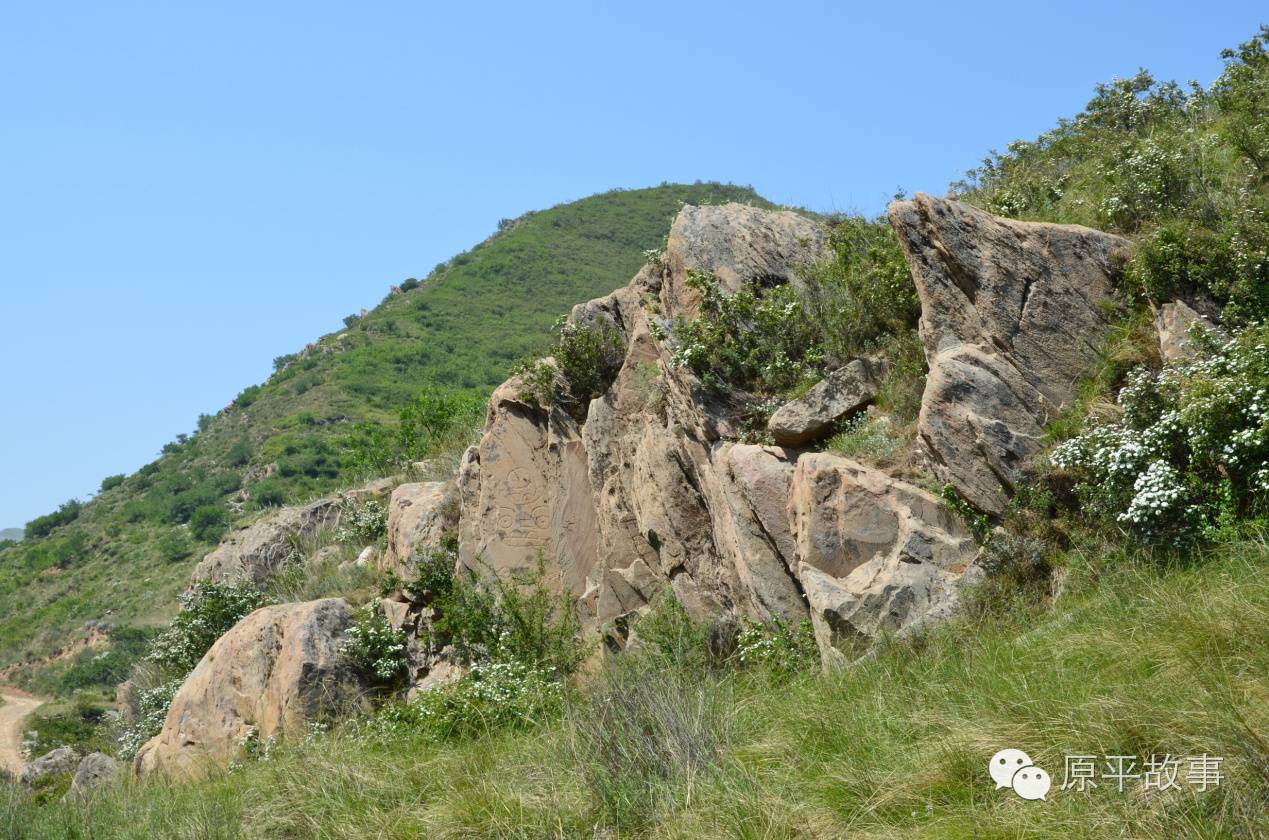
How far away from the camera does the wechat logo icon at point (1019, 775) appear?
16.7 ft

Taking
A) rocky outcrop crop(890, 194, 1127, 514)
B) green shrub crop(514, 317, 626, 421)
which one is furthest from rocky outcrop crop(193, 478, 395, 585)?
rocky outcrop crop(890, 194, 1127, 514)

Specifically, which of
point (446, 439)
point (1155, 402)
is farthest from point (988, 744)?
point (446, 439)

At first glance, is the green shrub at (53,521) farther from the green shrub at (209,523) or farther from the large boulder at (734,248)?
the large boulder at (734,248)

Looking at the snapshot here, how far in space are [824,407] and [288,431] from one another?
128 feet

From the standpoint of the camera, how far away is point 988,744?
545cm

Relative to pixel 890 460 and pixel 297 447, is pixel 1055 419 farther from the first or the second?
pixel 297 447

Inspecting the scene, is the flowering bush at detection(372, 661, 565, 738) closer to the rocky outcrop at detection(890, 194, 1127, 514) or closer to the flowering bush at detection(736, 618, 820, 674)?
the flowering bush at detection(736, 618, 820, 674)

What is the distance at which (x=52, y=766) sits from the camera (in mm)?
21031

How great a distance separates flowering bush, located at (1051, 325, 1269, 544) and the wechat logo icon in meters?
2.88

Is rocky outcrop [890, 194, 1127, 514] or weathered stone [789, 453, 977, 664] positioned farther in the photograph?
rocky outcrop [890, 194, 1127, 514]

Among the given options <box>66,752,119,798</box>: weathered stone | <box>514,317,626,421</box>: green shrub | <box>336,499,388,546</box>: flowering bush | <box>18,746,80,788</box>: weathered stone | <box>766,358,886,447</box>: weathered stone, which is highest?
<box>514,317,626,421</box>: green shrub

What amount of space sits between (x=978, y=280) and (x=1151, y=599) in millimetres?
3461

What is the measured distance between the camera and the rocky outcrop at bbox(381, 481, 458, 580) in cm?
1423

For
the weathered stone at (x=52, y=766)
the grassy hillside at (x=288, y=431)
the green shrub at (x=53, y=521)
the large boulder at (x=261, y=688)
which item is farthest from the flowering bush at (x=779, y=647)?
the green shrub at (x=53, y=521)
